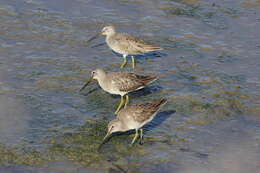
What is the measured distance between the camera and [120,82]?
459 inches

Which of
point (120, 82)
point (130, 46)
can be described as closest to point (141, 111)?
point (120, 82)

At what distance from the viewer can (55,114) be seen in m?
11.0

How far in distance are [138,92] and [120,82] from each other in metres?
0.97

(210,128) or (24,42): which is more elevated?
(24,42)

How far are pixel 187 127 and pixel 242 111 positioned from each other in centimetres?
162

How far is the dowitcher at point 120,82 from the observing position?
1159 centimetres

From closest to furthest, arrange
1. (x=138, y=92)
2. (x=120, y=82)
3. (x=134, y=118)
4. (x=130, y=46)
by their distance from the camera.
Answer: (x=134, y=118) < (x=120, y=82) < (x=138, y=92) < (x=130, y=46)

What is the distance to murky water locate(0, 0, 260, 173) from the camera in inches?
383

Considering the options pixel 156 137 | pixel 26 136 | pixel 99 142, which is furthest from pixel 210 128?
pixel 26 136

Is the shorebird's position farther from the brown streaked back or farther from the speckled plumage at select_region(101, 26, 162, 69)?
the brown streaked back

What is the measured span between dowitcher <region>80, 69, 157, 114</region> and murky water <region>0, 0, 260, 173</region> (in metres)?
0.40

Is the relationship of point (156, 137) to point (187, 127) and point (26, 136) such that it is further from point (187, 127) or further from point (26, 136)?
point (26, 136)

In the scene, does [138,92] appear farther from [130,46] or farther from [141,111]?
[141,111]

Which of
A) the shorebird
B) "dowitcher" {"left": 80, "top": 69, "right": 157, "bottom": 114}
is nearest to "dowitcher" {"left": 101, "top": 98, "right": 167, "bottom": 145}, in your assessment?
"dowitcher" {"left": 80, "top": 69, "right": 157, "bottom": 114}
